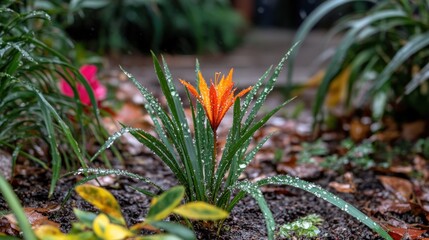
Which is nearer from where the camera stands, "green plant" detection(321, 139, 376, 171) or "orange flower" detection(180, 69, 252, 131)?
"orange flower" detection(180, 69, 252, 131)

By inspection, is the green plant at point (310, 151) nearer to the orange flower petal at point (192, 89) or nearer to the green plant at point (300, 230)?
the green plant at point (300, 230)

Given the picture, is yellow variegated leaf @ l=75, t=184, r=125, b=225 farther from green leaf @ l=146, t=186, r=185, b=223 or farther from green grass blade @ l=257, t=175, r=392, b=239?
green grass blade @ l=257, t=175, r=392, b=239

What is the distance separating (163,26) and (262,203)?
450 centimetres

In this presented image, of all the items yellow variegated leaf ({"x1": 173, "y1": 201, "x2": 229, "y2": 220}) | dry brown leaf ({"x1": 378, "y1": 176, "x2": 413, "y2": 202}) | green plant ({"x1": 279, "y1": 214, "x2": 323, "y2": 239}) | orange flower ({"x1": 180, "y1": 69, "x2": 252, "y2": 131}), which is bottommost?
yellow variegated leaf ({"x1": 173, "y1": 201, "x2": 229, "y2": 220})

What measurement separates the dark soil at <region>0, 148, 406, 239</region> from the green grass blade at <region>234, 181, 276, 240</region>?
180mm

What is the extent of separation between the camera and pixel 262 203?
125cm

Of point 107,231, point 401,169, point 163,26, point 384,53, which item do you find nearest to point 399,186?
point 401,169

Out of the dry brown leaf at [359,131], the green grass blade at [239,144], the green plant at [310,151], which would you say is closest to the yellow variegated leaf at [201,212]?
the green grass blade at [239,144]

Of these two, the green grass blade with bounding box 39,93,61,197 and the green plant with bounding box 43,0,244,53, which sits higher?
the green plant with bounding box 43,0,244,53

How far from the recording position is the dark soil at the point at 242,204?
5.14 ft

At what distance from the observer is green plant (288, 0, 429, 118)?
2.61 m

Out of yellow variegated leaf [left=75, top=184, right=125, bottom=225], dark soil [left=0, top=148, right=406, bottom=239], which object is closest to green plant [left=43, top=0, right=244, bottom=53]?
dark soil [left=0, top=148, right=406, bottom=239]

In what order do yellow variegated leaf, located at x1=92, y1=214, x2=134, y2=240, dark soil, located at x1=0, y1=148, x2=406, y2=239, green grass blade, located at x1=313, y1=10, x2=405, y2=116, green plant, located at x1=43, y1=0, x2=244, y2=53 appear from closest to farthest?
yellow variegated leaf, located at x1=92, y1=214, x2=134, y2=240
dark soil, located at x1=0, y1=148, x2=406, y2=239
green grass blade, located at x1=313, y1=10, x2=405, y2=116
green plant, located at x1=43, y1=0, x2=244, y2=53

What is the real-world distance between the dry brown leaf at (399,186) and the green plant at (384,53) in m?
0.46
